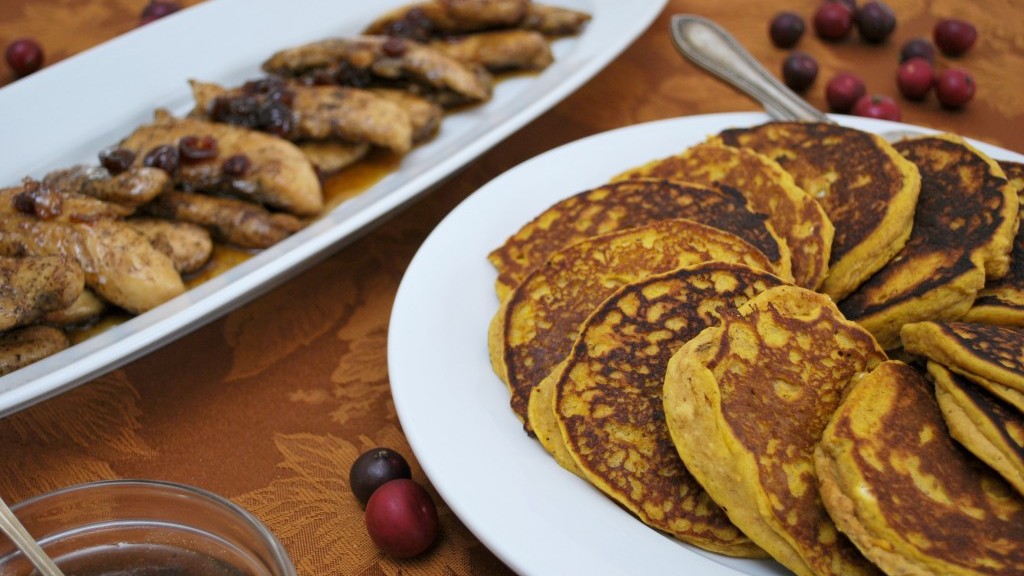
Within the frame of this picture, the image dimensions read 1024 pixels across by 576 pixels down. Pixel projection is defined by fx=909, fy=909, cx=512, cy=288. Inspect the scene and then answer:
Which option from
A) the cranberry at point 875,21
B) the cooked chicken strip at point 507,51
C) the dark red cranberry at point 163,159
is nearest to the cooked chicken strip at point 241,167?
the dark red cranberry at point 163,159

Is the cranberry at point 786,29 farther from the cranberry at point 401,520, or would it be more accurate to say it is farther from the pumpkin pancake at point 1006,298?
the cranberry at point 401,520

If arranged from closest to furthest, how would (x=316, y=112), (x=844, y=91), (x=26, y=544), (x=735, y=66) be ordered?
1. (x=26, y=544)
2. (x=316, y=112)
3. (x=735, y=66)
4. (x=844, y=91)

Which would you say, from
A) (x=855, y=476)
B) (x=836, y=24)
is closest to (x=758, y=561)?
(x=855, y=476)

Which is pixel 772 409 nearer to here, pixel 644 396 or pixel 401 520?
pixel 644 396

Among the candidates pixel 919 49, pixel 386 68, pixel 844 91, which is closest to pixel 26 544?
pixel 386 68

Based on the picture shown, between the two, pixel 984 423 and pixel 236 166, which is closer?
pixel 984 423

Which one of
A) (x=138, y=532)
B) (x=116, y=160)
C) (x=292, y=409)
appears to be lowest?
(x=292, y=409)
